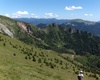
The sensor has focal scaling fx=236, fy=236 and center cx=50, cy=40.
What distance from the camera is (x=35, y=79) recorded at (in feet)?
150

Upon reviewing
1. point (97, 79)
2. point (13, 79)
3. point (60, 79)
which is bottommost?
point (97, 79)

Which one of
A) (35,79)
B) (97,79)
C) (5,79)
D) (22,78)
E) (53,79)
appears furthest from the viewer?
(97,79)

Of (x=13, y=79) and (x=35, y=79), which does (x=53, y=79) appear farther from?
(x=13, y=79)

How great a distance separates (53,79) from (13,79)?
1280 centimetres

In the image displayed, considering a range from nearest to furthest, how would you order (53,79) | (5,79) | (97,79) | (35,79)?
1. (5,79)
2. (35,79)
3. (53,79)
4. (97,79)

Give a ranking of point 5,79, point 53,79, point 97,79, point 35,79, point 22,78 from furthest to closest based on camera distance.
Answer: point 97,79 → point 53,79 → point 35,79 → point 22,78 → point 5,79

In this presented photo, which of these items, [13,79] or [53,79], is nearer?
[13,79]

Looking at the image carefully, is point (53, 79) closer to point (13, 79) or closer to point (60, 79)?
point (60, 79)

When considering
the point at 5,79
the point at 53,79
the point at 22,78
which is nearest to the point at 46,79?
the point at 53,79

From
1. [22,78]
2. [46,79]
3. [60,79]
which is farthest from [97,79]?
[22,78]

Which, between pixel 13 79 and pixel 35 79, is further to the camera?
pixel 35 79

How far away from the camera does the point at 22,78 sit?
42719 mm

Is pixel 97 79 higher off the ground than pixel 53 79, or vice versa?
pixel 53 79

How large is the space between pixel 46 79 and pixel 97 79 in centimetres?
3695
